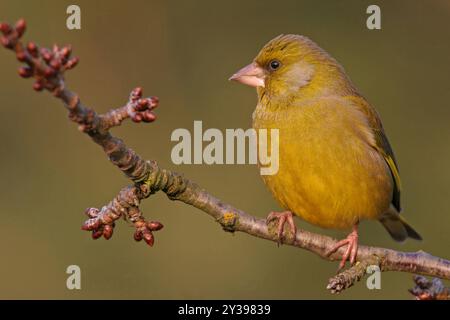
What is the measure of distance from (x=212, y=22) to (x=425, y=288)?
487 centimetres

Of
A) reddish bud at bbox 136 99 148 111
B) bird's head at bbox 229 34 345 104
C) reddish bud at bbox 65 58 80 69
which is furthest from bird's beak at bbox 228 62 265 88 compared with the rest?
reddish bud at bbox 65 58 80 69

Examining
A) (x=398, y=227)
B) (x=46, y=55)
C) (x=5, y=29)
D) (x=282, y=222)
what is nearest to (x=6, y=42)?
(x=5, y=29)

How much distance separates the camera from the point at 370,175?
16.4ft

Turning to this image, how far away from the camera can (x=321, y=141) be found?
15.8 feet

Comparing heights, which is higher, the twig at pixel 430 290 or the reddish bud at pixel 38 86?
the reddish bud at pixel 38 86

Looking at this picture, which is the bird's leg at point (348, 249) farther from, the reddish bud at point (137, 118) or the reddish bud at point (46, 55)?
the reddish bud at point (46, 55)

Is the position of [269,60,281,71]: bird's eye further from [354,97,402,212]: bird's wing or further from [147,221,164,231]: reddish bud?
[147,221,164,231]: reddish bud

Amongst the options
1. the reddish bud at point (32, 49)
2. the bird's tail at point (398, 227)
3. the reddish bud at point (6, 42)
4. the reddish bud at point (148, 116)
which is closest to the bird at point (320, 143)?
the bird's tail at point (398, 227)

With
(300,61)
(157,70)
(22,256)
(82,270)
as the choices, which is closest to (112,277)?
(82,270)

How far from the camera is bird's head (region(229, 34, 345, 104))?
17.4ft

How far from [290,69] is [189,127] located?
7.38 ft

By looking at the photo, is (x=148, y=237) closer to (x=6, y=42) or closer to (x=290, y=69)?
(x=6, y=42)

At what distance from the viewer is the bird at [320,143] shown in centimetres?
478

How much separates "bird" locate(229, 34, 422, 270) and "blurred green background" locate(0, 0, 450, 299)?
6.34 ft
